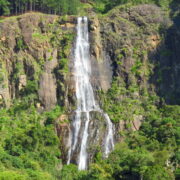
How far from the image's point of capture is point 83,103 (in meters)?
62.3

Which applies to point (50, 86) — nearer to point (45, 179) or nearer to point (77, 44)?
point (77, 44)

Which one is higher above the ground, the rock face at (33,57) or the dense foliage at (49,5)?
the dense foliage at (49,5)

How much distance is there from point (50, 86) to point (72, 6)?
22.8 metres

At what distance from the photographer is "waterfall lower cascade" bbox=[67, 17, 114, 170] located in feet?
185

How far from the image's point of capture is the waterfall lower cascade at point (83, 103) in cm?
5625

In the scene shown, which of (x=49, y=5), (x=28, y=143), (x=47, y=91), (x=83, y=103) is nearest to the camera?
(x=28, y=143)

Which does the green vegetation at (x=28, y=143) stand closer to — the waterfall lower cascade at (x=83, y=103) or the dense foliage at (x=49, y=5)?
the waterfall lower cascade at (x=83, y=103)

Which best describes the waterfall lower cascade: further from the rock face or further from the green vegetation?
the green vegetation

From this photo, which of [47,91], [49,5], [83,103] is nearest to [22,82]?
[47,91]

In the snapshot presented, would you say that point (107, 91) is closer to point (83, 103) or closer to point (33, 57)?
point (83, 103)

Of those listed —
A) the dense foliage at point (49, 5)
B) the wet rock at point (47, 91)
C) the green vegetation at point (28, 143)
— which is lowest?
the green vegetation at point (28, 143)

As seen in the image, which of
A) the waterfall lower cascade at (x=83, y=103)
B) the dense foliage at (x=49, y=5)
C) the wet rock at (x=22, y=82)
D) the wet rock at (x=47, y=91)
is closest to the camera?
the waterfall lower cascade at (x=83, y=103)

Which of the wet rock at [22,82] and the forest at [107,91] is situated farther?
the wet rock at [22,82]

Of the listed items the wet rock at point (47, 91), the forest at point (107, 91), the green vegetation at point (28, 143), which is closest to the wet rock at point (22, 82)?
the forest at point (107, 91)
